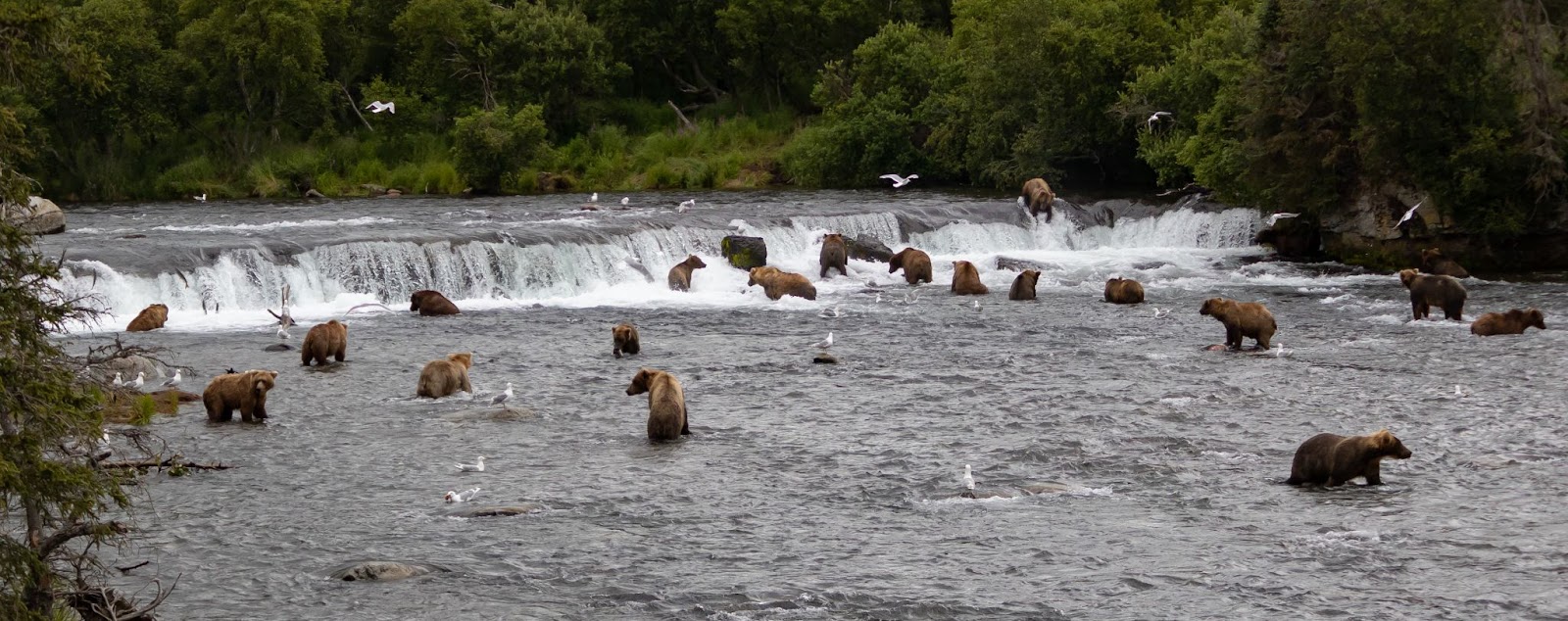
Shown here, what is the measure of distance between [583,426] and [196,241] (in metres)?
16.5

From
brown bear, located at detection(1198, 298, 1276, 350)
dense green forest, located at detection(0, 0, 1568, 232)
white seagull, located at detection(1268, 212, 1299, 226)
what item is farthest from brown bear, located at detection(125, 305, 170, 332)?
white seagull, located at detection(1268, 212, 1299, 226)

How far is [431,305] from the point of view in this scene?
27.6m

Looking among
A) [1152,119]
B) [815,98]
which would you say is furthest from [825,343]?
[815,98]

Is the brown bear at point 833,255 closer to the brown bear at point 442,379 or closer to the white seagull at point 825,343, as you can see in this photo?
the white seagull at point 825,343

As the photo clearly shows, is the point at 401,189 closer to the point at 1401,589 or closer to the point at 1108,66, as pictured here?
the point at 1108,66

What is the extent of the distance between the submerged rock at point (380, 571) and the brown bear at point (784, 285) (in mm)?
17536

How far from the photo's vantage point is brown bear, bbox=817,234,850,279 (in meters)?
33.1

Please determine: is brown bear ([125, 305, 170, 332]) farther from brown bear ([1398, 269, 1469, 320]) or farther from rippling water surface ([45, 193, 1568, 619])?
brown bear ([1398, 269, 1469, 320])

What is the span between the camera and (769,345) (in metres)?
23.6

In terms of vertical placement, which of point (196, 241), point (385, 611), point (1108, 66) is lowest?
point (385, 611)

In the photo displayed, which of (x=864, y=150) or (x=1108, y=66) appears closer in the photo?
(x=1108, y=66)

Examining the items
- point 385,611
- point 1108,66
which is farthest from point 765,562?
point 1108,66

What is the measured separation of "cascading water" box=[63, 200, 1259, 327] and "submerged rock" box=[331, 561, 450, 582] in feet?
53.3

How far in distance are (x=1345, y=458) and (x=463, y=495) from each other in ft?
26.5
